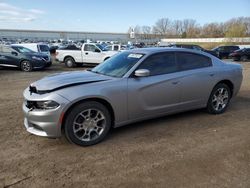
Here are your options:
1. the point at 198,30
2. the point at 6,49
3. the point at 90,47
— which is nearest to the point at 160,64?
the point at 6,49

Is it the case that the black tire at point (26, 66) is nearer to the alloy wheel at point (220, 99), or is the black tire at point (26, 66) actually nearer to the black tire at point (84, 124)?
the alloy wheel at point (220, 99)

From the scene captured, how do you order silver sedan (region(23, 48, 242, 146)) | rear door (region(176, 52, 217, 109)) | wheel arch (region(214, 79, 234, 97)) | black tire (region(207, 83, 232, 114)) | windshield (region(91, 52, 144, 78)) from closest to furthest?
silver sedan (region(23, 48, 242, 146))
windshield (region(91, 52, 144, 78))
rear door (region(176, 52, 217, 109))
black tire (region(207, 83, 232, 114))
wheel arch (region(214, 79, 234, 97))

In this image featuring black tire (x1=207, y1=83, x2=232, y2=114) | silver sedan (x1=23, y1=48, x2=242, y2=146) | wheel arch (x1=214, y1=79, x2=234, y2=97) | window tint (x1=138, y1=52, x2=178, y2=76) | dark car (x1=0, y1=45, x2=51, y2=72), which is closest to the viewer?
silver sedan (x1=23, y1=48, x2=242, y2=146)

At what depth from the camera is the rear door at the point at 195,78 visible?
536cm

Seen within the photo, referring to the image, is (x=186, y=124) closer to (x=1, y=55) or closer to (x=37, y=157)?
(x=37, y=157)

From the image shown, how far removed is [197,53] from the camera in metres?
5.74

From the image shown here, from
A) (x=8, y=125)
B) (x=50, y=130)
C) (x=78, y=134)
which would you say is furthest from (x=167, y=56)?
(x=8, y=125)

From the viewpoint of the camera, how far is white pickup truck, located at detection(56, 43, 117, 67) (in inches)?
719

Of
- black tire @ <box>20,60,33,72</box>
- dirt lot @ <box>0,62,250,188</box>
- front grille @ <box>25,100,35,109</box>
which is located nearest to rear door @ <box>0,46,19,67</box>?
black tire @ <box>20,60,33,72</box>

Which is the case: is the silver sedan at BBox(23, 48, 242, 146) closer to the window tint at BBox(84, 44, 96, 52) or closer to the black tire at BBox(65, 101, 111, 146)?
the black tire at BBox(65, 101, 111, 146)

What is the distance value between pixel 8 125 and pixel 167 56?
11.2 feet

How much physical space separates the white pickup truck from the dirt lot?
13.0 meters

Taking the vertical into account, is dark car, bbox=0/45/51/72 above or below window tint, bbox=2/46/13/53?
below

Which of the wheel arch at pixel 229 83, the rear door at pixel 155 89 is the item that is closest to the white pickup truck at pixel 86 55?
the wheel arch at pixel 229 83
